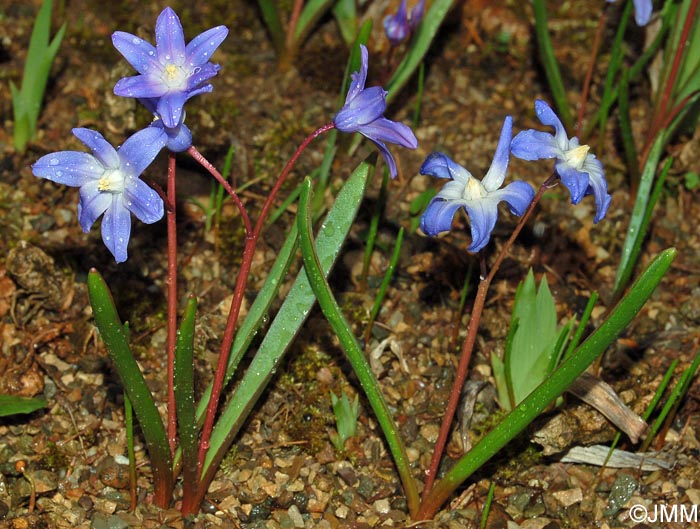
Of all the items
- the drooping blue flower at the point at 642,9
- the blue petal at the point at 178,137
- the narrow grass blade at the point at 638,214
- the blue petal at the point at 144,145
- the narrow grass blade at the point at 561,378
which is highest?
the drooping blue flower at the point at 642,9

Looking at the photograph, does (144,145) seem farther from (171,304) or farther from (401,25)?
(401,25)

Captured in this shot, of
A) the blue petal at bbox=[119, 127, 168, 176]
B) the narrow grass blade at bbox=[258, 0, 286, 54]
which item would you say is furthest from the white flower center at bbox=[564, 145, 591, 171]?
the narrow grass blade at bbox=[258, 0, 286, 54]

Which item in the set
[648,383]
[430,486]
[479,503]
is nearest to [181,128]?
[430,486]

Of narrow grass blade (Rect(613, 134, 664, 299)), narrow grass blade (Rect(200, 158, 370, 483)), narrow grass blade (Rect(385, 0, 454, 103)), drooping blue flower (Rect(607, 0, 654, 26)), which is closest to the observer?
narrow grass blade (Rect(200, 158, 370, 483))

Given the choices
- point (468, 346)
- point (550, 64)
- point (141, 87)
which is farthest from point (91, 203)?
point (550, 64)

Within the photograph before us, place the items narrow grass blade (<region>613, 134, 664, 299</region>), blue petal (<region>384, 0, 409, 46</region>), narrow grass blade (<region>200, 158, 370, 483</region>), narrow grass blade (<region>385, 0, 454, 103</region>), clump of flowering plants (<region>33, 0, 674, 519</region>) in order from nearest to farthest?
clump of flowering plants (<region>33, 0, 674, 519</region>), narrow grass blade (<region>200, 158, 370, 483</region>), narrow grass blade (<region>613, 134, 664, 299</region>), blue petal (<region>384, 0, 409, 46</region>), narrow grass blade (<region>385, 0, 454, 103</region>)

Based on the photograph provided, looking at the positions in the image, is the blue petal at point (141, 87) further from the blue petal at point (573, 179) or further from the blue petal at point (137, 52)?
the blue petal at point (573, 179)

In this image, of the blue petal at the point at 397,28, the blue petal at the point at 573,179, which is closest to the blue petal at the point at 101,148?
the blue petal at the point at 573,179

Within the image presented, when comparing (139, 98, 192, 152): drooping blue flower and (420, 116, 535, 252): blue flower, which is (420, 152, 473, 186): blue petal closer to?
(420, 116, 535, 252): blue flower
